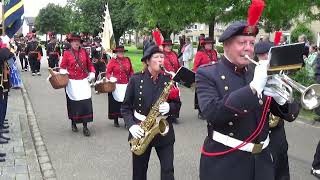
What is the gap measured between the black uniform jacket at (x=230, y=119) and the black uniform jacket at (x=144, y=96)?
1.77 metres

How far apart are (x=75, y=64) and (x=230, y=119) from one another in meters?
7.17

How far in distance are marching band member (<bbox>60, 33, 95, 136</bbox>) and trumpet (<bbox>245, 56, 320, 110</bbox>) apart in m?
7.43

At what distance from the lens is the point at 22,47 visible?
25.6 metres

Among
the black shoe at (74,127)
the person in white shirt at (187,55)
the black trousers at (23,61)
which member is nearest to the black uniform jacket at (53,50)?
the black trousers at (23,61)

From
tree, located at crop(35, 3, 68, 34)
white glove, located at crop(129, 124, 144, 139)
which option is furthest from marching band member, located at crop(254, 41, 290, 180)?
tree, located at crop(35, 3, 68, 34)

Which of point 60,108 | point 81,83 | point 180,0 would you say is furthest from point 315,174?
point 180,0

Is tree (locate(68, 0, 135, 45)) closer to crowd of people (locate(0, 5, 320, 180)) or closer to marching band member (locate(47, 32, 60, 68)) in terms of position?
marching band member (locate(47, 32, 60, 68))

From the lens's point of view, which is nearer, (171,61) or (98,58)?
(171,61)

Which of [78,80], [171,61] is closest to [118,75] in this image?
[78,80]

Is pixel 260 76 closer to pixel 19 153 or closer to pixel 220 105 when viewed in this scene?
pixel 220 105

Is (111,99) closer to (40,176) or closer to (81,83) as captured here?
(81,83)

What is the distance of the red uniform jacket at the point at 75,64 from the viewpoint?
33.1ft

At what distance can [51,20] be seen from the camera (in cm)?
8094

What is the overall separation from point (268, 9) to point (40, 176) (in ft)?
25.6
